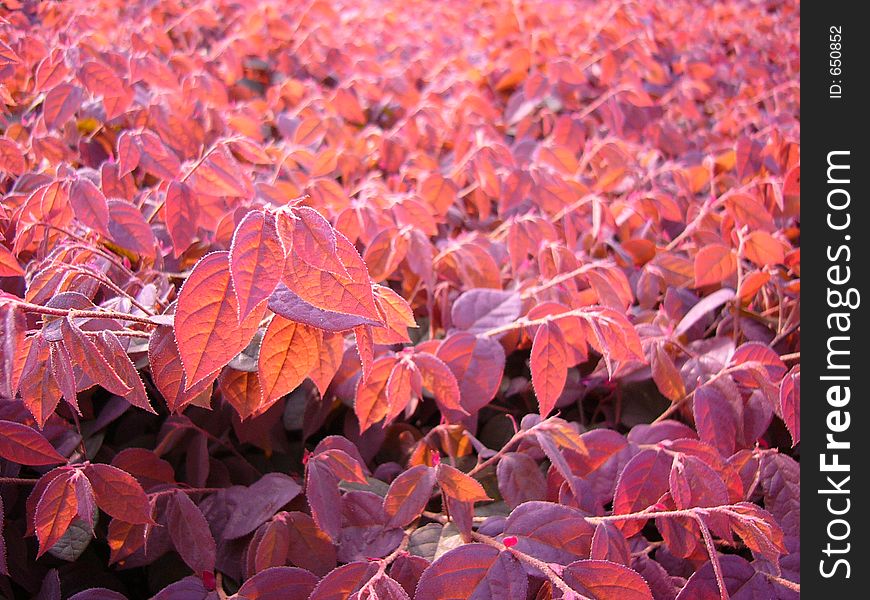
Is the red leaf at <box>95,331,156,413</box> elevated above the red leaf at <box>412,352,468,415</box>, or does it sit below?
above

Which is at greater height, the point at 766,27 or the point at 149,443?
the point at 766,27

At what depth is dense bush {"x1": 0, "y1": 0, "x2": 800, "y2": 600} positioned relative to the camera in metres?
0.80

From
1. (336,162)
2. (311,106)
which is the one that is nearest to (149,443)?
(336,162)

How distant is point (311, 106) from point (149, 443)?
1.14m

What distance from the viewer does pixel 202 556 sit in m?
0.92

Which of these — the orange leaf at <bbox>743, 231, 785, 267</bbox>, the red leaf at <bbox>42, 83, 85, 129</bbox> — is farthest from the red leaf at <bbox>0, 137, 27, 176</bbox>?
the orange leaf at <bbox>743, 231, 785, 267</bbox>

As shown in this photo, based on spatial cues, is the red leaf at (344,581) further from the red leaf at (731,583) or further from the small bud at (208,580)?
the red leaf at (731,583)

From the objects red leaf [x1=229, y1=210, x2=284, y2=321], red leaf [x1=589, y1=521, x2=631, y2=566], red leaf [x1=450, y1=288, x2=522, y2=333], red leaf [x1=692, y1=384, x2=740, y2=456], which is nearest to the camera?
red leaf [x1=229, y1=210, x2=284, y2=321]

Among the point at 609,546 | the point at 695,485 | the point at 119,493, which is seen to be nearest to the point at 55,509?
the point at 119,493

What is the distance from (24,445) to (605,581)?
718 millimetres

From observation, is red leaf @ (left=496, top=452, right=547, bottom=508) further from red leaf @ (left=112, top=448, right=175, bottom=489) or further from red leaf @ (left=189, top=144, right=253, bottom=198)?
red leaf @ (left=189, top=144, right=253, bottom=198)

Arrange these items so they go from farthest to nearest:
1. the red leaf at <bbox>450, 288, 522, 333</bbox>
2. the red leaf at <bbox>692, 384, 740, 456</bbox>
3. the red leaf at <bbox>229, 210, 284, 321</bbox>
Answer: the red leaf at <bbox>450, 288, 522, 333</bbox> < the red leaf at <bbox>692, 384, 740, 456</bbox> < the red leaf at <bbox>229, 210, 284, 321</bbox>

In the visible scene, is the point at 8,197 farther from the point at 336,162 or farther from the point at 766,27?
the point at 766,27

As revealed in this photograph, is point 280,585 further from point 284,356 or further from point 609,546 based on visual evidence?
point 609,546
